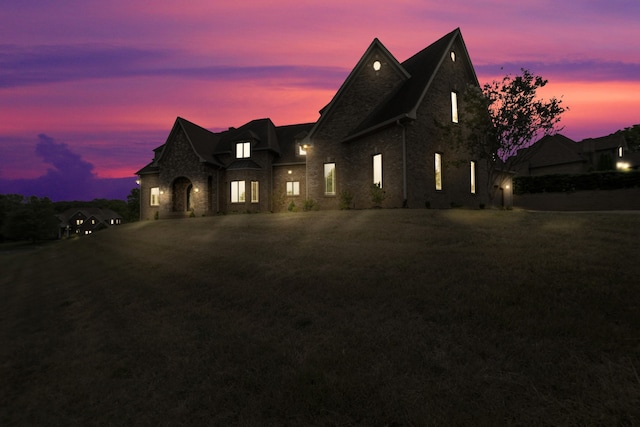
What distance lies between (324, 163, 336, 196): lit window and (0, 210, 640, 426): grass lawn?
38.3ft

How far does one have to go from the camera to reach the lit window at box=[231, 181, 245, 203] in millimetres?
29938

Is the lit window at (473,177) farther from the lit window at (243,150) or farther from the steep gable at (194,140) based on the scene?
the steep gable at (194,140)

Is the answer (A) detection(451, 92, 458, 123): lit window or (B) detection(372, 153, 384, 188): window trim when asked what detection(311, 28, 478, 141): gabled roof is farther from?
Result: (A) detection(451, 92, 458, 123): lit window

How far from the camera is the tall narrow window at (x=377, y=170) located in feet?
65.3

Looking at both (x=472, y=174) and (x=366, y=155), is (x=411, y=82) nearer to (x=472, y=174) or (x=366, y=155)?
(x=366, y=155)

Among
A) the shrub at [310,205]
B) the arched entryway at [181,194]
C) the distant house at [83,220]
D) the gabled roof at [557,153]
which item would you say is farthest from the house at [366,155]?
the distant house at [83,220]

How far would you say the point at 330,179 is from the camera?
22719mm

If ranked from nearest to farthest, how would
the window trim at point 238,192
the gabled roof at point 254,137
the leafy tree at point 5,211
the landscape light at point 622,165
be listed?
1. the window trim at point 238,192
2. the gabled roof at point 254,137
3. the landscape light at point 622,165
4. the leafy tree at point 5,211

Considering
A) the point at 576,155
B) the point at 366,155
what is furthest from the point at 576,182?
the point at 576,155

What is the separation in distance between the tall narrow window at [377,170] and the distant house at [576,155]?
106ft

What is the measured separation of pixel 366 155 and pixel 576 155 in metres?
39.0

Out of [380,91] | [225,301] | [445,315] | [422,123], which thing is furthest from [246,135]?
[445,315]

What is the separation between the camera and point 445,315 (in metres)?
5.74

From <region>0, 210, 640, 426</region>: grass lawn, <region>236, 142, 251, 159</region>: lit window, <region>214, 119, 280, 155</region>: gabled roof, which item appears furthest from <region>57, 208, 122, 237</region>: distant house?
<region>0, 210, 640, 426</region>: grass lawn
